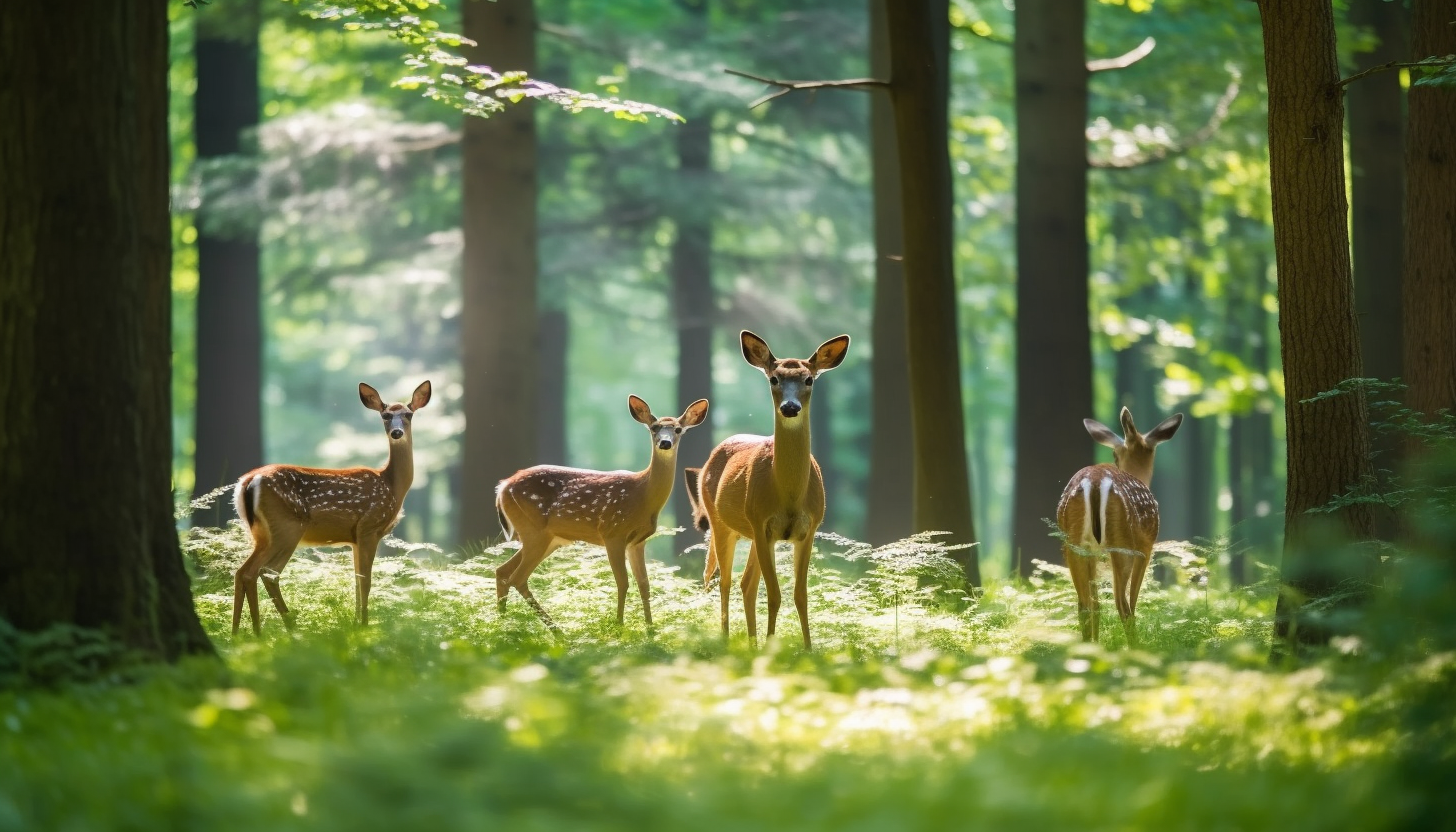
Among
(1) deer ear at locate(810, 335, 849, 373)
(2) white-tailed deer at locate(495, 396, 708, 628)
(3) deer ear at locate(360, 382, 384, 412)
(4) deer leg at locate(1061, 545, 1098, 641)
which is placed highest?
(1) deer ear at locate(810, 335, 849, 373)

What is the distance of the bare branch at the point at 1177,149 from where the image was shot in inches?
567

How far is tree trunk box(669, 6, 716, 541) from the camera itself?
21.7 metres

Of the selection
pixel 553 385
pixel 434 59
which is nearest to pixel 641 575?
pixel 434 59

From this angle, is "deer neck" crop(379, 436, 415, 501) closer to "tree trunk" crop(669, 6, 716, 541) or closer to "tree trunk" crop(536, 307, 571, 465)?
"tree trunk" crop(669, 6, 716, 541)

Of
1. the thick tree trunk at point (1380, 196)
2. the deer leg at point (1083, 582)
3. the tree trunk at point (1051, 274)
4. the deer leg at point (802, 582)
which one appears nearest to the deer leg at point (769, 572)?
the deer leg at point (802, 582)

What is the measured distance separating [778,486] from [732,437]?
0.85 meters

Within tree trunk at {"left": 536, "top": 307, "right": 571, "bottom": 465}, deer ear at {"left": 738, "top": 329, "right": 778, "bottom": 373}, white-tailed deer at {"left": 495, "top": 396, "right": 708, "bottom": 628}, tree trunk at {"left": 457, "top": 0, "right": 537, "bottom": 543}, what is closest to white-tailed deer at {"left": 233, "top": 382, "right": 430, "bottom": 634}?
white-tailed deer at {"left": 495, "top": 396, "right": 708, "bottom": 628}

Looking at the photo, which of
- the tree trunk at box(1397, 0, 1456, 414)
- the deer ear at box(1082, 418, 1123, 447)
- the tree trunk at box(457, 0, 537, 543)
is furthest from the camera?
the tree trunk at box(457, 0, 537, 543)

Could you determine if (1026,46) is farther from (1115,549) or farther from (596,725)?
(596,725)

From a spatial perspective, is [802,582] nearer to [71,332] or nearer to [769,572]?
[769,572]

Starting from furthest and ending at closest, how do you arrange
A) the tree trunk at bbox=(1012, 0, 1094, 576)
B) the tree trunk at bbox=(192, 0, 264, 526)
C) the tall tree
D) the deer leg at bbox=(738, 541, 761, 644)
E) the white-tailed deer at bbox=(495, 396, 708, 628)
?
the tall tree
the tree trunk at bbox=(192, 0, 264, 526)
the tree trunk at bbox=(1012, 0, 1094, 576)
the white-tailed deer at bbox=(495, 396, 708, 628)
the deer leg at bbox=(738, 541, 761, 644)

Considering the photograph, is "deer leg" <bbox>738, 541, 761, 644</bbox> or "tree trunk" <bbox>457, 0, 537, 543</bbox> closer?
"deer leg" <bbox>738, 541, 761, 644</bbox>

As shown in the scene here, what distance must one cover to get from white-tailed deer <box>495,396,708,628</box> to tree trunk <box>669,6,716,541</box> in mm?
11131

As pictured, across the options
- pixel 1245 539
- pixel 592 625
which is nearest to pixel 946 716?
pixel 592 625
